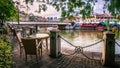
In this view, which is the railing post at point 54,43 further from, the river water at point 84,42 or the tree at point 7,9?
the tree at point 7,9

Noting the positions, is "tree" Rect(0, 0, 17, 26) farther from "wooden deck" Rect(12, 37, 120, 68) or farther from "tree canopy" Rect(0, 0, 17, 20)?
"wooden deck" Rect(12, 37, 120, 68)

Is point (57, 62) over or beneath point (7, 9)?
beneath

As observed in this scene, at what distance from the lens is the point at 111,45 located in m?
7.53

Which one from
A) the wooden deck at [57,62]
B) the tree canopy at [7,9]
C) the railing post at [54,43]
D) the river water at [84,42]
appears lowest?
the river water at [84,42]

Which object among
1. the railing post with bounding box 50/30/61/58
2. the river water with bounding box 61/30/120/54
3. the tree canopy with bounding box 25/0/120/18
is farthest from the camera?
the river water with bounding box 61/30/120/54

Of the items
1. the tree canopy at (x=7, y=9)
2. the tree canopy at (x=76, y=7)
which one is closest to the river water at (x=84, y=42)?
the tree canopy at (x=7, y=9)

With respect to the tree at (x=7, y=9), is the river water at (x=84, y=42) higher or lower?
lower

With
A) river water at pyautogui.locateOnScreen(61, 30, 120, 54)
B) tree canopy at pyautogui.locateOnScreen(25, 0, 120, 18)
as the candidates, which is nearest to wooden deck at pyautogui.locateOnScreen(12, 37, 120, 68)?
river water at pyautogui.locateOnScreen(61, 30, 120, 54)

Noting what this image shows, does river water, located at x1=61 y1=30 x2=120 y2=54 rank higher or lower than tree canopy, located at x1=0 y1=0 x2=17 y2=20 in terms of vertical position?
lower

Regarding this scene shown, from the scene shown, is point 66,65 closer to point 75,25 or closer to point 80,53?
point 80,53

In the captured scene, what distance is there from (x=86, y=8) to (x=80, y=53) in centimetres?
551

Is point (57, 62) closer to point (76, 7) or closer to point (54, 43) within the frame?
point (54, 43)

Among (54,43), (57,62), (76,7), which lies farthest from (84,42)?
(76,7)

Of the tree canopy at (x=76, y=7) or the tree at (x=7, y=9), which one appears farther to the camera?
the tree at (x=7, y=9)
